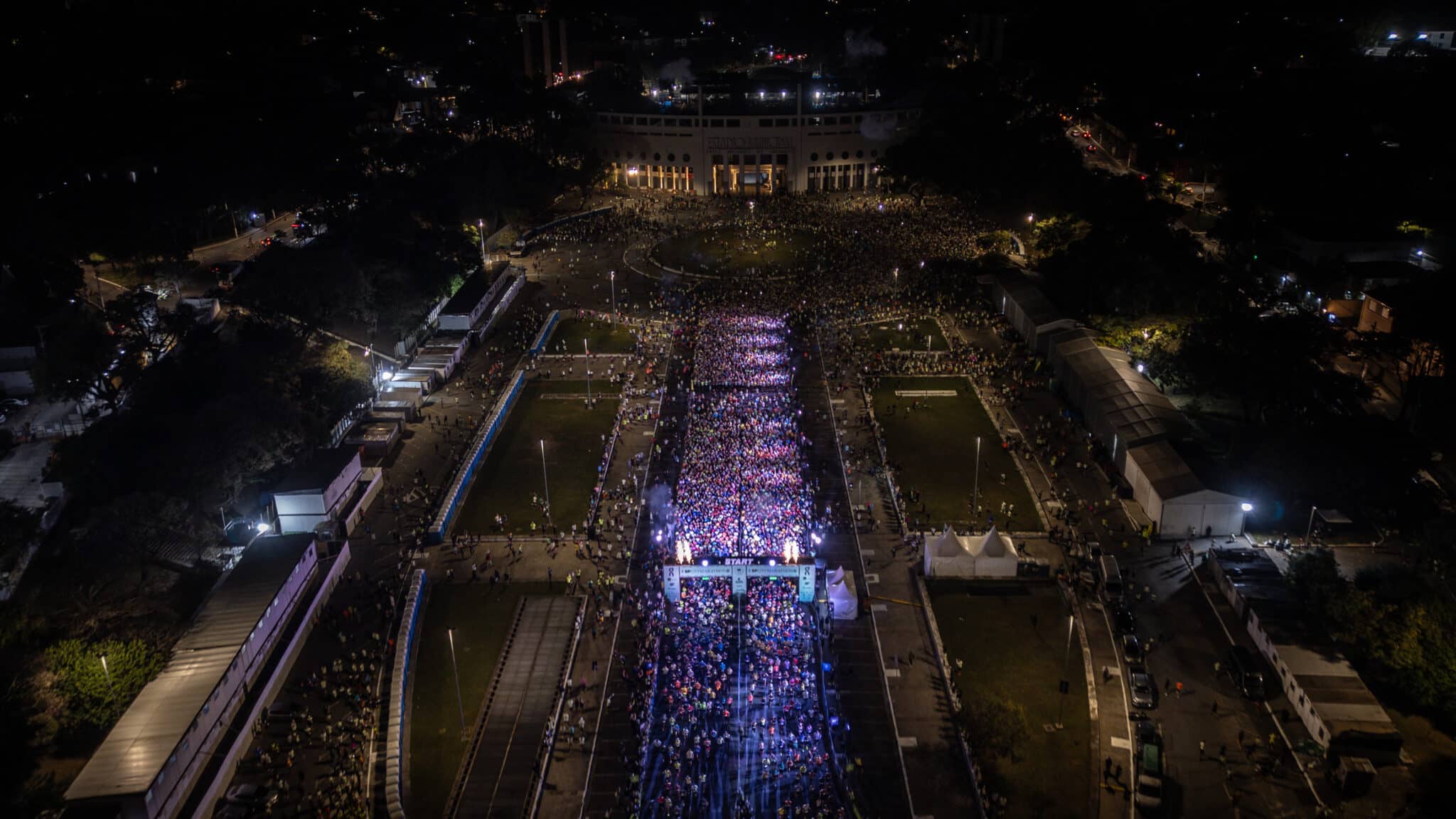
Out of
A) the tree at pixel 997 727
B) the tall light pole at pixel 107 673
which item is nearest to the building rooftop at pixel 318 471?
the tall light pole at pixel 107 673

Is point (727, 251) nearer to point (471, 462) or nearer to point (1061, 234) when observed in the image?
point (1061, 234)

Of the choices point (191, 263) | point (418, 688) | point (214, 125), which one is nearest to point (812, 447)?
point (418, 688)

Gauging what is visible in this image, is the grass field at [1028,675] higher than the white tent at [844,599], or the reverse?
the white tent at [844,599]

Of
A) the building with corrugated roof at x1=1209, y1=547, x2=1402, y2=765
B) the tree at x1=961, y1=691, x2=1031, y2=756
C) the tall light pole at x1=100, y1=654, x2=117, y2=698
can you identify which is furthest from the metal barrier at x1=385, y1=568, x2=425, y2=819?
the building with corrugated roof at x1=1209, y1=547, x2=1402, y2=765

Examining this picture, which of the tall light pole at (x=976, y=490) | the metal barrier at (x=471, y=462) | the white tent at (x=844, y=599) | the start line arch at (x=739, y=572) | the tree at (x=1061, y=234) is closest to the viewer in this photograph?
the white tent at (x=844, y=599)

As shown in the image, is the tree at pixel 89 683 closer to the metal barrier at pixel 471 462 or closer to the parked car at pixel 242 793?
the parked car at pixel 242 793
